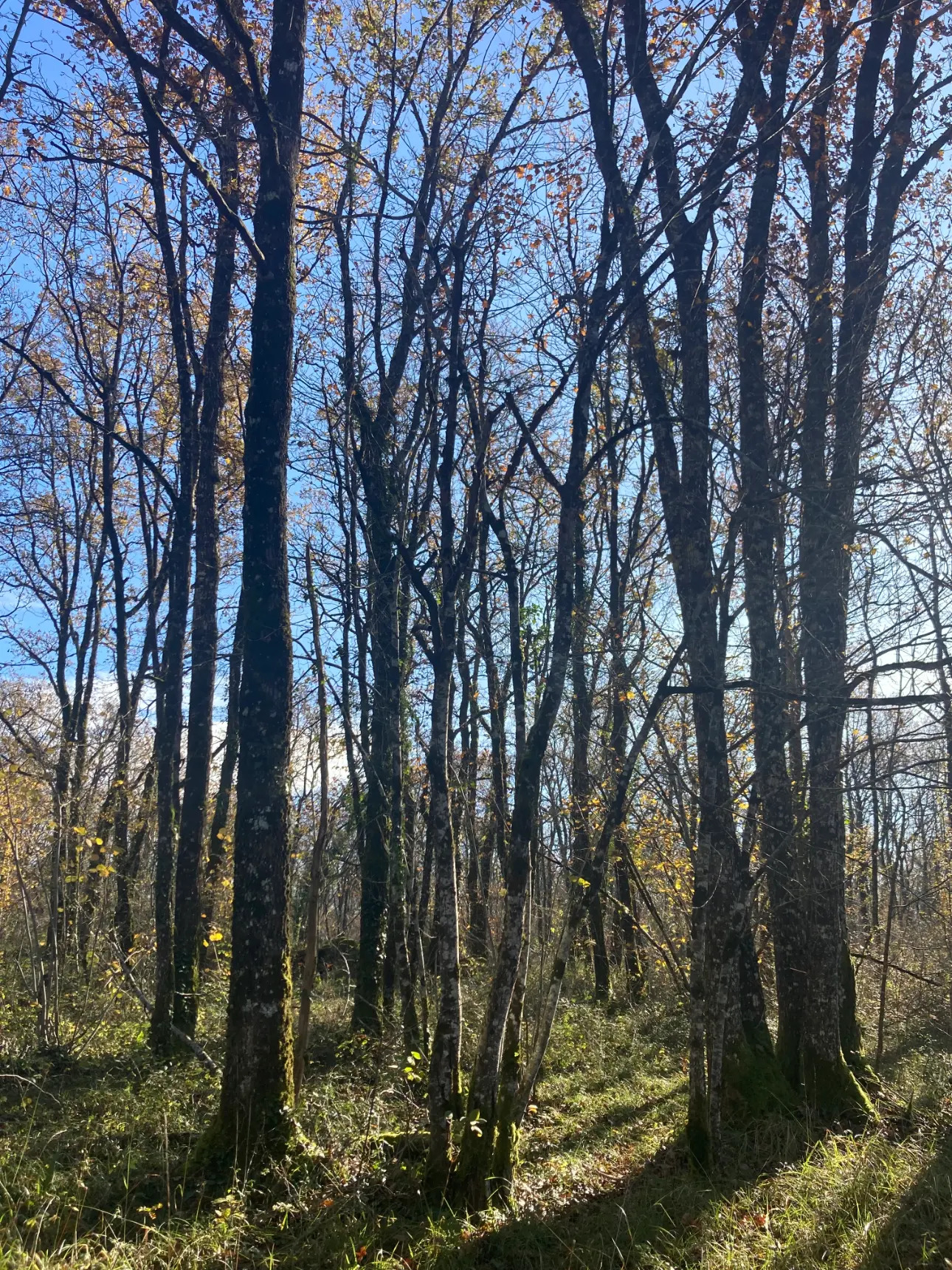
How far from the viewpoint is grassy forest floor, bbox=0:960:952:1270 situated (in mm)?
4715

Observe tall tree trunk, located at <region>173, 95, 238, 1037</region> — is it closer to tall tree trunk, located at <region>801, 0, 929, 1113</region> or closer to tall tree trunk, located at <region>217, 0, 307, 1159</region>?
tall tree trunk, located at <region>217, 0, 307, 1159</region>

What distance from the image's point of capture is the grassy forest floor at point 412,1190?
4715mm

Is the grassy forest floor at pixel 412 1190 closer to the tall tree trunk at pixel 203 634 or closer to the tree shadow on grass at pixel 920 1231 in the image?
the tree shadow on grass at pixel 920 1231

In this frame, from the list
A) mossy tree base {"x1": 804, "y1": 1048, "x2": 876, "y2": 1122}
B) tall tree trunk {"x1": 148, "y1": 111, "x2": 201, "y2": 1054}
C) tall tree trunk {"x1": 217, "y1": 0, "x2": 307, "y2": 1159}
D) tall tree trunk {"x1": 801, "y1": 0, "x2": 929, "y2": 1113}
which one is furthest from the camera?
tall tree trunk {"x1": 148, "y1": 111, "x2": 201, "y2": 1054}

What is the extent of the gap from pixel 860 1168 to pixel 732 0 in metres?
9.41

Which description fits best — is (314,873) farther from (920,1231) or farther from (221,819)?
(221,819)

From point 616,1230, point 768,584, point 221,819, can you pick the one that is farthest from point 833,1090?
point 221,819

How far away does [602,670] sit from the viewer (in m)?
13.9

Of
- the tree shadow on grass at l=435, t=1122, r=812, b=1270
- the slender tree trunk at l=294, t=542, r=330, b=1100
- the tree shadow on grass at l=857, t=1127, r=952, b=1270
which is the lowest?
the tree shadow on grass at l=435, t=1122, r=812, b=1270

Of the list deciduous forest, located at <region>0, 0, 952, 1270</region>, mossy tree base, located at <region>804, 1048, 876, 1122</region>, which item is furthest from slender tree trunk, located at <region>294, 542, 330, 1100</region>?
mossy tree base, located at <region>804, 1048, 876, 1122</region>

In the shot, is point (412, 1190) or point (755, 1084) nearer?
point (412, 1190)

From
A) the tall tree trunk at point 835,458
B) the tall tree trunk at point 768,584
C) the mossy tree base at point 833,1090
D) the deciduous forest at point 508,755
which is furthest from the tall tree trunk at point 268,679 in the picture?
the mossy tree base at point 833,1090

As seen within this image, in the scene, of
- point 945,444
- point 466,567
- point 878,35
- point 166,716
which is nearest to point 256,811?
point 466,567

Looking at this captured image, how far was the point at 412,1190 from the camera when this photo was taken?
5621 mm
